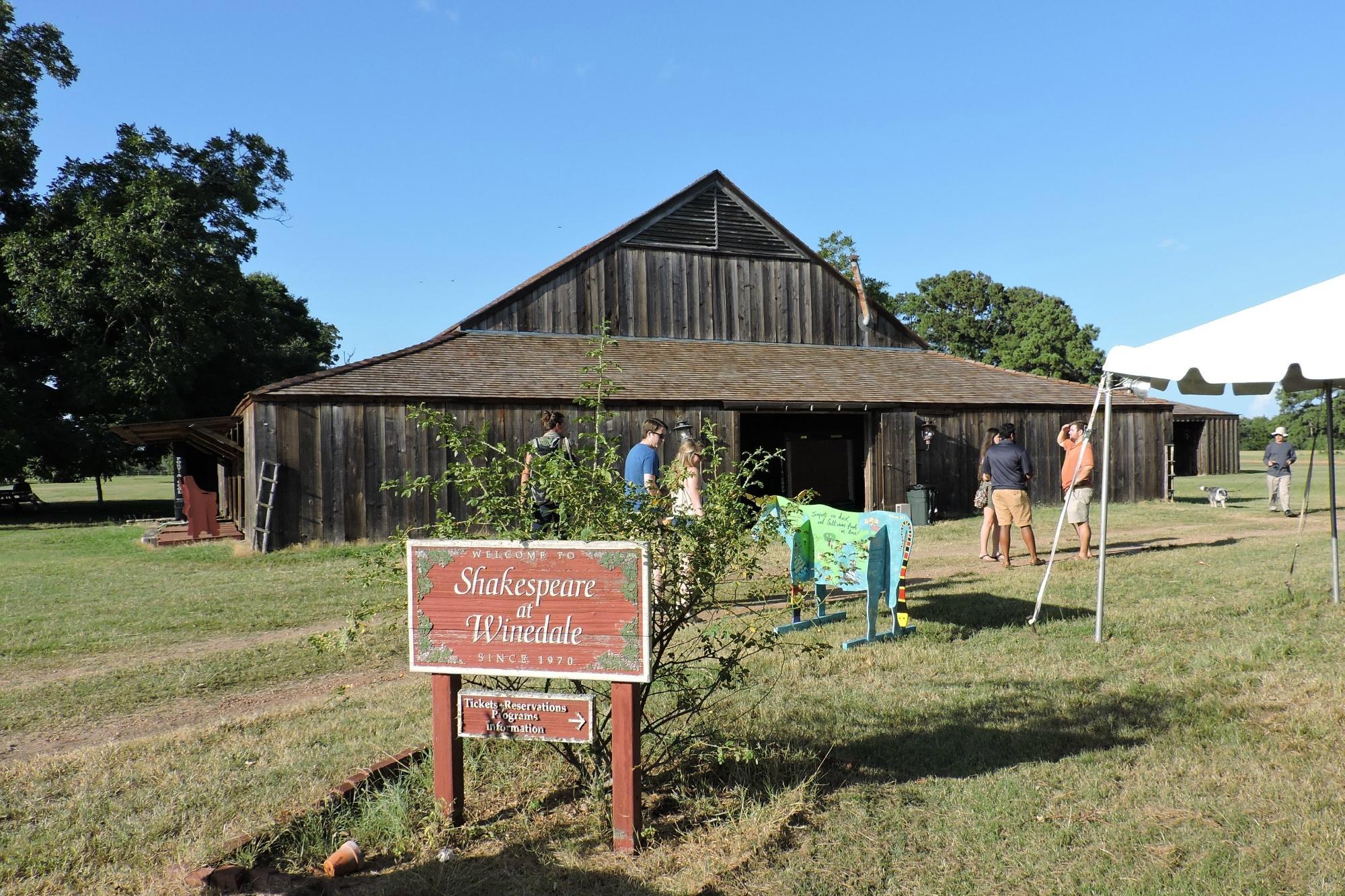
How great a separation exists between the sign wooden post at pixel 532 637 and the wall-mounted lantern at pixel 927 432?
16.5m

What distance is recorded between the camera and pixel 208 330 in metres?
25.1

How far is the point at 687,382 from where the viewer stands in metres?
17.9

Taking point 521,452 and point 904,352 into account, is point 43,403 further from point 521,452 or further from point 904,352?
point 521,452

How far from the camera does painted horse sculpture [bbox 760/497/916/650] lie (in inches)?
264

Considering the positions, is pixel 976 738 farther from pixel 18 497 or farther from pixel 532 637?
pixel 18 497

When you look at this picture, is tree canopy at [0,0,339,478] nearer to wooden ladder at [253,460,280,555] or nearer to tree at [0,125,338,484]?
tree at [0,125,338,484]

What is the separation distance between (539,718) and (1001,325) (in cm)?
6268

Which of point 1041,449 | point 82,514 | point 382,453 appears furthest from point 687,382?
point 82,514

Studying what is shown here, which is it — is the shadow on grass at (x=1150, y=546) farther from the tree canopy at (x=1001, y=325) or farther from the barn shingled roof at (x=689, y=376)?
the tree canopy at (x=1001, y=325)

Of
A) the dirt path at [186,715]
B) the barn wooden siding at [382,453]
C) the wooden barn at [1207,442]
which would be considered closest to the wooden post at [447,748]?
the dirt path at [186,715]

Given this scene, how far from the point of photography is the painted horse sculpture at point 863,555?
6.71 m

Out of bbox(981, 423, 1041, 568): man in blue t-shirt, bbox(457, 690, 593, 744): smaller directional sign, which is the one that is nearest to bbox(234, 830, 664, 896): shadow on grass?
bbox(457, 690, 593, 744): smaller directional sign

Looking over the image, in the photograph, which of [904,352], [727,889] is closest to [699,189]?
[904,352]

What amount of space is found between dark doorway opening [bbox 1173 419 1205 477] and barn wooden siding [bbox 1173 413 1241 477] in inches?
2.8
